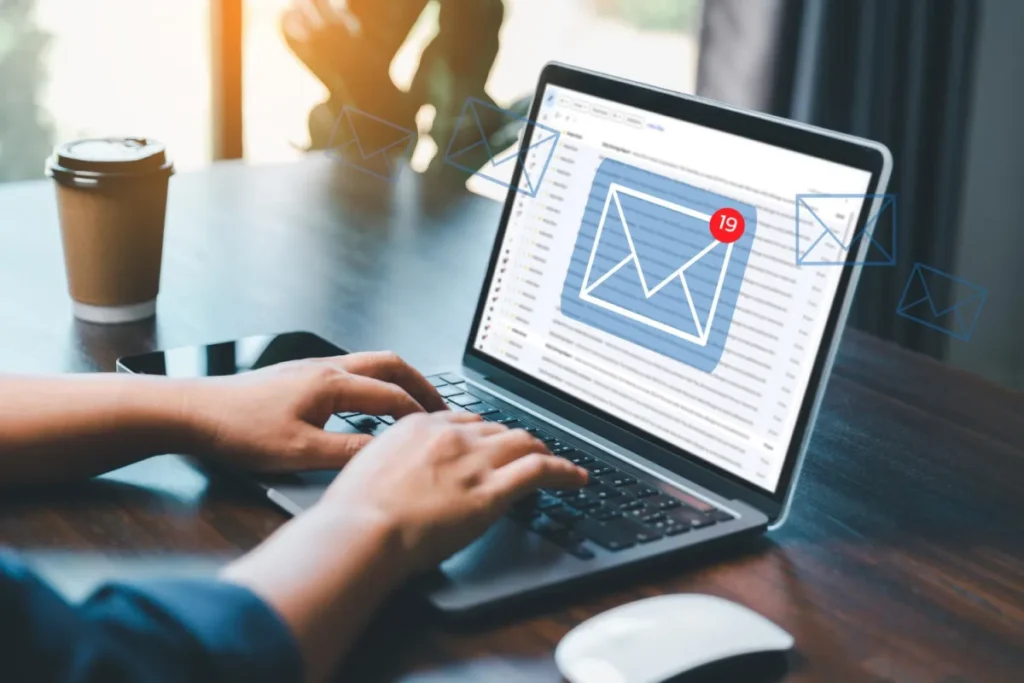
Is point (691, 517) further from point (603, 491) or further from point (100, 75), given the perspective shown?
point (100, 75)

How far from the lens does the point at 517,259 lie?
1041 millimetres

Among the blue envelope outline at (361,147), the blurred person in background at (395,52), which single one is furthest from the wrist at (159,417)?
the blurred person in background at (395,52)

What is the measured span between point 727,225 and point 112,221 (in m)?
0.63

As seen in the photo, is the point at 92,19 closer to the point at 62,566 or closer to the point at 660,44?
the point at 660,44

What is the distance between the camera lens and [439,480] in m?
0.75

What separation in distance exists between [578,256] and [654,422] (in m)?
0.17

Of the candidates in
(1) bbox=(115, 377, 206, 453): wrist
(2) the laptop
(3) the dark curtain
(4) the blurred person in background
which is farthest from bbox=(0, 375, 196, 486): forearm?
(4) the blurred person in background

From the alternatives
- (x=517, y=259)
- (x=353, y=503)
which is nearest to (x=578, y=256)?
(x=517, y=259)

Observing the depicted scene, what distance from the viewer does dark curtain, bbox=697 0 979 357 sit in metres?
2.12

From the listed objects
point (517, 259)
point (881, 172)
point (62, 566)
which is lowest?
point (62, 566)

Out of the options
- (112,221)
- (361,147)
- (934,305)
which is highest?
(112,221)

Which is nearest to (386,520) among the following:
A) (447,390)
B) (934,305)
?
(447,390)

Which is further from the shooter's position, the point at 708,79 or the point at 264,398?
the point at 708,79

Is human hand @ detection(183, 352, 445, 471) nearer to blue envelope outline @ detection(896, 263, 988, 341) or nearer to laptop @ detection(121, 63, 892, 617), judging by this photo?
laptop @ detection(121, 63, 892, 617)
